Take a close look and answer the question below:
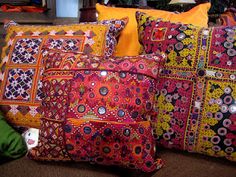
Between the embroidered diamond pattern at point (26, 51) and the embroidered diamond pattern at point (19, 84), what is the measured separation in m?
0.04

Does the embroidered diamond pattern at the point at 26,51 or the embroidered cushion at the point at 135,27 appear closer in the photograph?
the embroidered diamond pattern at the point at 26,51

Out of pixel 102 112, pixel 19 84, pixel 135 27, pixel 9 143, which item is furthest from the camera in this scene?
pixel 135 27

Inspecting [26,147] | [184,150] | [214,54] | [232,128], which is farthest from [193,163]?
[26,147]

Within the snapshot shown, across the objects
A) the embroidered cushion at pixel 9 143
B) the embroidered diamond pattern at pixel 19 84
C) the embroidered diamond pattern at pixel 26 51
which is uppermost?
the embroidered diamond pattern at pixel 26 51

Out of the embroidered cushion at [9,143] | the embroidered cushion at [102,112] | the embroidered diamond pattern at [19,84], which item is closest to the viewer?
the embroidered cushion at [102,112]

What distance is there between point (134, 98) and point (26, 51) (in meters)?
0.49

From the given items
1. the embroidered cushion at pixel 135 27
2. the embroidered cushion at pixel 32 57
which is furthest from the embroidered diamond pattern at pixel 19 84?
the embroidered cushion at pixel 135 27

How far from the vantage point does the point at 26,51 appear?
1.12 metres

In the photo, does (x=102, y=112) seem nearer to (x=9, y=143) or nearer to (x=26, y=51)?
(x=9, y=143)

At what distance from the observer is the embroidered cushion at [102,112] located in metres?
0.84

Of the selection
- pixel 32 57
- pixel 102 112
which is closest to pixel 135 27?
pixel 32 57

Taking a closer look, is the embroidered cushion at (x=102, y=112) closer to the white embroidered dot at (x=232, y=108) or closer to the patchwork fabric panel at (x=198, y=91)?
the patchwork fabric panel at (x=198, y=91)

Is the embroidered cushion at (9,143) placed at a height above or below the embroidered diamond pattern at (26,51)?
below

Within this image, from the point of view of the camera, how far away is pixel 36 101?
1.07 metres
